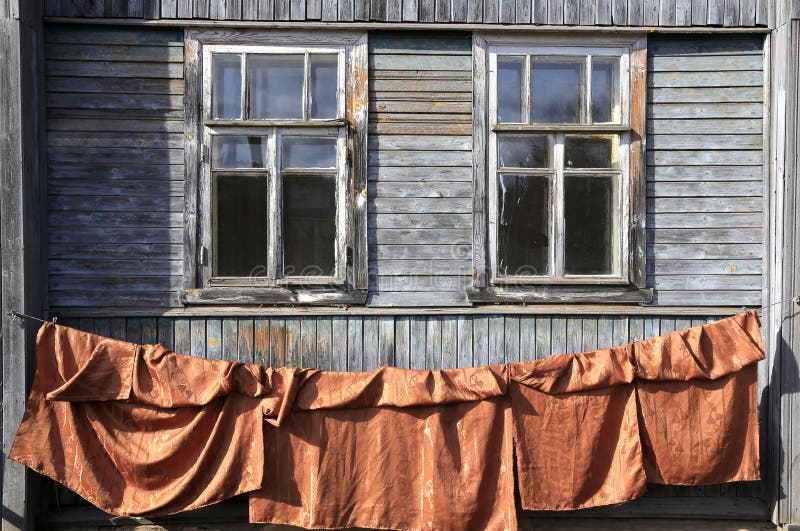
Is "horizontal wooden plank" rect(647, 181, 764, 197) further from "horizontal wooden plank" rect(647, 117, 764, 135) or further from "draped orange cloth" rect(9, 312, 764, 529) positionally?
"draped orange cloth" rect(9, 312, 764, 529)

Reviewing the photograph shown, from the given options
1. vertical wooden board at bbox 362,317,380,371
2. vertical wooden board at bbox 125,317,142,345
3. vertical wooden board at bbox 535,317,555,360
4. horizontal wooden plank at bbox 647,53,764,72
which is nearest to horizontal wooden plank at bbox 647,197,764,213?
horizontal wooden plank at bbox 647,53,764,72

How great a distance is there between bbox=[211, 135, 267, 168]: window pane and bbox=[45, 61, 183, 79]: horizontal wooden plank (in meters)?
0.55

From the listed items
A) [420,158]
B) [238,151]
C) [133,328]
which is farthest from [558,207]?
[133,328]

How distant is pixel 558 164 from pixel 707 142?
1.07m

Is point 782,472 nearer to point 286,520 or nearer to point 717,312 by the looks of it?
point 717,312

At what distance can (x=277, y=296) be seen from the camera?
4562mm

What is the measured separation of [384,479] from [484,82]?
2819 mm

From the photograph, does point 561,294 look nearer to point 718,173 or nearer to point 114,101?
point 718,173

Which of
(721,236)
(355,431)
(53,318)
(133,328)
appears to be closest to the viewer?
(355,431)

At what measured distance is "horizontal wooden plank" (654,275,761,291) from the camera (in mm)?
4625

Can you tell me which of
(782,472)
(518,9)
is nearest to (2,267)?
(518,9)

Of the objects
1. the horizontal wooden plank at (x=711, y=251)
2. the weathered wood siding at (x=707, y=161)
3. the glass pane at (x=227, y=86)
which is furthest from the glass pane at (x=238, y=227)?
the horizontal wooden plank at (x=711, y=251)

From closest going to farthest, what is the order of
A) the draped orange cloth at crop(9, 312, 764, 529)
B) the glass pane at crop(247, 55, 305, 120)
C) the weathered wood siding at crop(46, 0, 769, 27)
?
the draped orange cloth at crop(9, 312, 764, 529)
the weathered wood siding at crop(46, 0, 769, 27)
the glass pane at crop(247, 55, 305, 120)

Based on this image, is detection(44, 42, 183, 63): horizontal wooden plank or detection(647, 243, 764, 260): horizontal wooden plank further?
detection(647, 243, 764, 260): horizontal wooden plank
